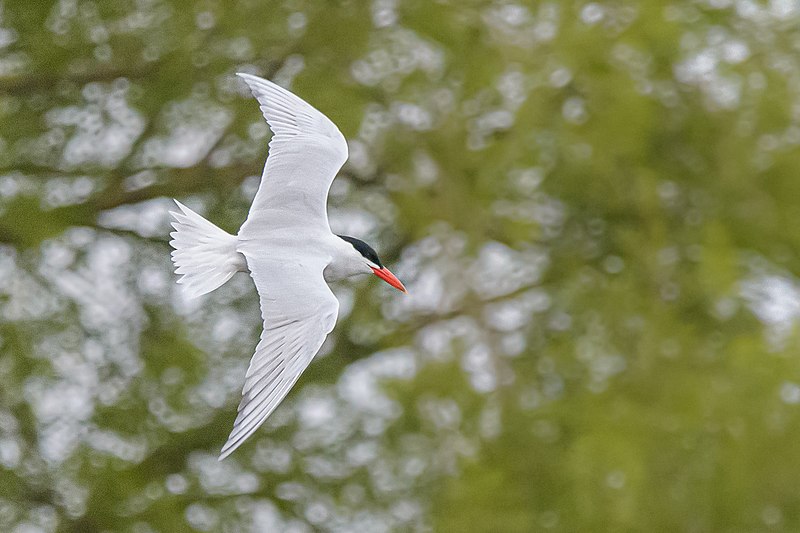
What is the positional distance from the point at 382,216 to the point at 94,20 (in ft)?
5.72

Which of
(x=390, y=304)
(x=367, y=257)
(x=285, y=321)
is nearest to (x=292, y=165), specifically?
(x=367, y=257)

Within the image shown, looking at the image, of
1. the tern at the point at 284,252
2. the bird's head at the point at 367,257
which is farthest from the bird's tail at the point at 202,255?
the bird's head at the point at 367,257

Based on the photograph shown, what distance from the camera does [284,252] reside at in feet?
14.6

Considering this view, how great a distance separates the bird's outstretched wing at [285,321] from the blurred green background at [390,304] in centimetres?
323

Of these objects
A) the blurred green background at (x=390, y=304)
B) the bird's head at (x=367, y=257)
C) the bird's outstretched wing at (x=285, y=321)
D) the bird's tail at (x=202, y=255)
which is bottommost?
the blurred green background at (x=390, y=304)

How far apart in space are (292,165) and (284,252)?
42 centimetres

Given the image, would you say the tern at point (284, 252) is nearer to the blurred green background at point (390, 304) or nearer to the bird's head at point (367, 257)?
the bird's head at point (367, 257)

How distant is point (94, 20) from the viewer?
784 cm

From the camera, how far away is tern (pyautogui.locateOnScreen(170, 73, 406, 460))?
4082mm

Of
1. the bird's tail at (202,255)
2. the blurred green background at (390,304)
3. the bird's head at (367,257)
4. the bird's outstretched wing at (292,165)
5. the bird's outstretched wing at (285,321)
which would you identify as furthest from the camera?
the blurred green background at (390,304)

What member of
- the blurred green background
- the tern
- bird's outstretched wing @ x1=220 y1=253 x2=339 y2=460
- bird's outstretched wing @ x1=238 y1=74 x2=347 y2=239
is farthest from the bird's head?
the blurred green background

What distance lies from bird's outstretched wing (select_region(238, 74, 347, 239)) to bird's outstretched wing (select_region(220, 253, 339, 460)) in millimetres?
273

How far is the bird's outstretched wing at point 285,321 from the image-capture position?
3.95m

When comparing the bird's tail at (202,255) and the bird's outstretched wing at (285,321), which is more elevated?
the bird's outstretched wing at (285,321)
